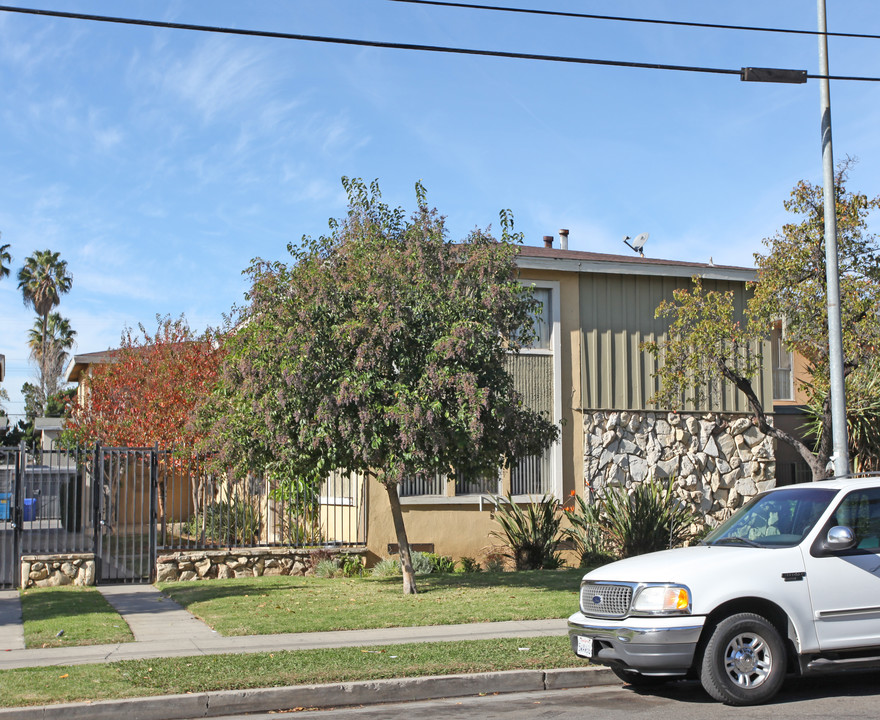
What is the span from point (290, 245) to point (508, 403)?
3.71 metres

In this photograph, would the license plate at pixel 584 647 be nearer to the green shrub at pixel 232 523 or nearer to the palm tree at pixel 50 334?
the green shrub at pixel 232 523

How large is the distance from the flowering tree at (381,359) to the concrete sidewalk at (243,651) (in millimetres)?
2446

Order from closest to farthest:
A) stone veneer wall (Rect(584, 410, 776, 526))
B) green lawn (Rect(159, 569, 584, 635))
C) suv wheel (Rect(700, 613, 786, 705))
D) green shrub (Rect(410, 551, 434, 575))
→ suv wheel (Rect(700, 613, 786, 705)) → green lawn (Rect(159, 569, 584, 635)) → green shrub (Rect(410, 551, 434, 575)) → stone veneer wall (Rect(584, 410, 776, 526))

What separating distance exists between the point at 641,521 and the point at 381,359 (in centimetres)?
724

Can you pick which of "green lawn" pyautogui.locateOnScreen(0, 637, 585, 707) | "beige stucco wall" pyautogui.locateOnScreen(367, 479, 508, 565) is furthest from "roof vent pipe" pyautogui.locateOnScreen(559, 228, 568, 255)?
"green lawn" pyautogui.locateOnScreen(0, 637, 585, 707)

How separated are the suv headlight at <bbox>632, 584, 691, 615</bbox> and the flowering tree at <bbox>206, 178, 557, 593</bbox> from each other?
4.91 metres

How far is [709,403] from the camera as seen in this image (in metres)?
20.6

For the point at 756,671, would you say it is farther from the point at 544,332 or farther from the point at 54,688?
the point at 544,332

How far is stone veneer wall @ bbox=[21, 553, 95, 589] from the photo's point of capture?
1510 centimetres

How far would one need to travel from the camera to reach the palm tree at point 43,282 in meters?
59.0

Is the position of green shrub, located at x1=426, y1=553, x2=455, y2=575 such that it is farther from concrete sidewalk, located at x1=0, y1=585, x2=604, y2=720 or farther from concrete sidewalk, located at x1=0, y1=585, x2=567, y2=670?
concrete sidewalk, located at x1=0, y1=585, x2=567, y2=670

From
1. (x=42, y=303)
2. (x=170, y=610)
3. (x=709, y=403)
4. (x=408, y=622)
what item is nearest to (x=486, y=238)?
(x=408, y=622)

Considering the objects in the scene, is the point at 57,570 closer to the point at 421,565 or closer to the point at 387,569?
the point at 387,569

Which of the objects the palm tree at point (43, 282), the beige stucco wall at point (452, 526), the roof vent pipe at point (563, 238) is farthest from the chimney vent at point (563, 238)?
the palm tree at point (43, 282)
